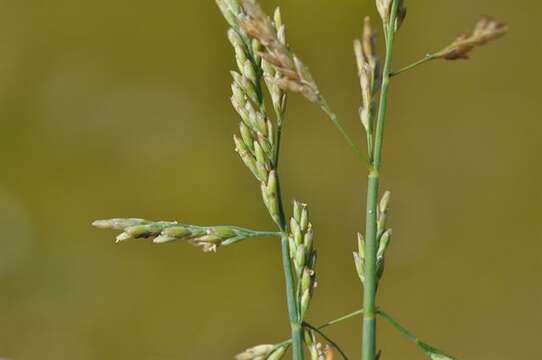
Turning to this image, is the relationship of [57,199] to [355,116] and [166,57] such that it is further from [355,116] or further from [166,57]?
[355,116]

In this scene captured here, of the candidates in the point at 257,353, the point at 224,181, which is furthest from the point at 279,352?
the point at 224,181

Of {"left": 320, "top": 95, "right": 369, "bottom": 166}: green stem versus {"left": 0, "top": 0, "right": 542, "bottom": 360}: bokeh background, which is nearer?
{"left": 320, "top": 95, "right": 369, "bottom": 166}: green stem

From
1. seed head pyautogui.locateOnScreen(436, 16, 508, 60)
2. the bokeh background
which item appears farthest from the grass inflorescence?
the bokeh background

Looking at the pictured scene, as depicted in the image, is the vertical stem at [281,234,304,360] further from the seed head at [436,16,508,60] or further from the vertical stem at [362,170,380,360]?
the seed head at [436,16,508,60]

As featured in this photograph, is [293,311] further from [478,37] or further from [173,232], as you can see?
[478,37]

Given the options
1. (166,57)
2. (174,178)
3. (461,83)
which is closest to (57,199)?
(174,178)

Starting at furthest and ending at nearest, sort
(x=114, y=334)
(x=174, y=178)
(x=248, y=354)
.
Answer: (x=174, y=178) → (x=114, y=334) → (x=248, y=354)
